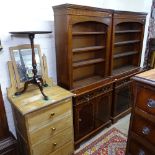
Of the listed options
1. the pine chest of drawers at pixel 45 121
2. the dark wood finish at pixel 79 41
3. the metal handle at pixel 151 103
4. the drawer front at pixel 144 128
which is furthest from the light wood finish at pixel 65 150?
the metal handle at pixel 151 103

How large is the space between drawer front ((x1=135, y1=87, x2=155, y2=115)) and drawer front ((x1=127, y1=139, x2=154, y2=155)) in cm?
38

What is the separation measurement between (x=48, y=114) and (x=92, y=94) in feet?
2.37

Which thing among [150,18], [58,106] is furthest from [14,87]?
[150,18]

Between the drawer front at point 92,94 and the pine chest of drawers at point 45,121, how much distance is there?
215mm

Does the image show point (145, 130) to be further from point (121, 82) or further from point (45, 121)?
point (121, 82)

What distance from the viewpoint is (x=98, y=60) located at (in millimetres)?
2221

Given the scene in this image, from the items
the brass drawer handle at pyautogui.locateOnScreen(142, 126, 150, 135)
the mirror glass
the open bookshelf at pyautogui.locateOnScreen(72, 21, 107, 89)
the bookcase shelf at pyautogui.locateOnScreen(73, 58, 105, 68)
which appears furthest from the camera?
the open bookshelf at pyautogui.locateOnScreen(72, 21, 107, 89)

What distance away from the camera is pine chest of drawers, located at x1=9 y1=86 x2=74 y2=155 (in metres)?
1.45

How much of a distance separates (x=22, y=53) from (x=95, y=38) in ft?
3.73

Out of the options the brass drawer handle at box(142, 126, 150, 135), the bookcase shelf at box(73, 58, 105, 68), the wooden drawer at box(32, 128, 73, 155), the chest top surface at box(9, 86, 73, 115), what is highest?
the bookcase shelf at box(73, 58, 105, 68)

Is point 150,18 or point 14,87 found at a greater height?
point 150,18

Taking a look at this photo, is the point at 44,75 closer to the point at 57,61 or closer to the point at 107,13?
the point at 57,61

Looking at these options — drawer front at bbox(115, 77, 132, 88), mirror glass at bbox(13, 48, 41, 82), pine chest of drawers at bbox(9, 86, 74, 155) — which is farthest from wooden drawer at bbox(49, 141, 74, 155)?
drawer front at bbox(115, 77, 132, 88)

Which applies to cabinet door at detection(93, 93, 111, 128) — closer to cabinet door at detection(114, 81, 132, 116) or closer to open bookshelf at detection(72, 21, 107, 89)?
cabinet door at detection(114, 81, 132, 116)
